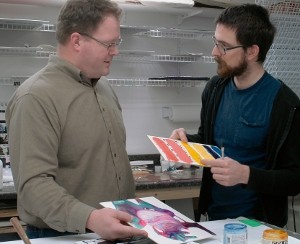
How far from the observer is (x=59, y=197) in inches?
52.1

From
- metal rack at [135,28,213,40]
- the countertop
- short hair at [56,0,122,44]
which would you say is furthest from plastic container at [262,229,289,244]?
metal rack at [135,28,213,40]

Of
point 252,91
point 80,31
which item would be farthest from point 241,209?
point 80,31

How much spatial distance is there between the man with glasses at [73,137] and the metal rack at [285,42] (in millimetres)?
1295

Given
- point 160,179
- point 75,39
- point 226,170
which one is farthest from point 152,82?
point 226,170

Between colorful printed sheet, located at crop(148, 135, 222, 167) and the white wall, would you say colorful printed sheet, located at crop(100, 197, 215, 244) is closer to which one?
colorful printed sheet, located at crop(148, 135, 222, 167)

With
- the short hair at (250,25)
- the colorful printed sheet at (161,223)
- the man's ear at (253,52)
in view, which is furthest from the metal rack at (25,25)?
the colorful printed sheet at (161,223)

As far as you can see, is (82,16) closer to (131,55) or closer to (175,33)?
(131,55)

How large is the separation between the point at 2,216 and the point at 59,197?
1404mm

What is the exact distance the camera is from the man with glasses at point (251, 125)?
1739mm

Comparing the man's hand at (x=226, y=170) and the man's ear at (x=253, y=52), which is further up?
the man's ear at (x=253, y=52)

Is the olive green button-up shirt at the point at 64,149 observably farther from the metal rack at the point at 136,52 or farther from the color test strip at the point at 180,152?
the metal rack at the point at 136,52

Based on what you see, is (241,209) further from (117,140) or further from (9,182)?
(9,182)

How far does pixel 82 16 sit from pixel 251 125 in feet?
2.64

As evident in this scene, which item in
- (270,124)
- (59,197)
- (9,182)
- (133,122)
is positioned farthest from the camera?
(133,122)
